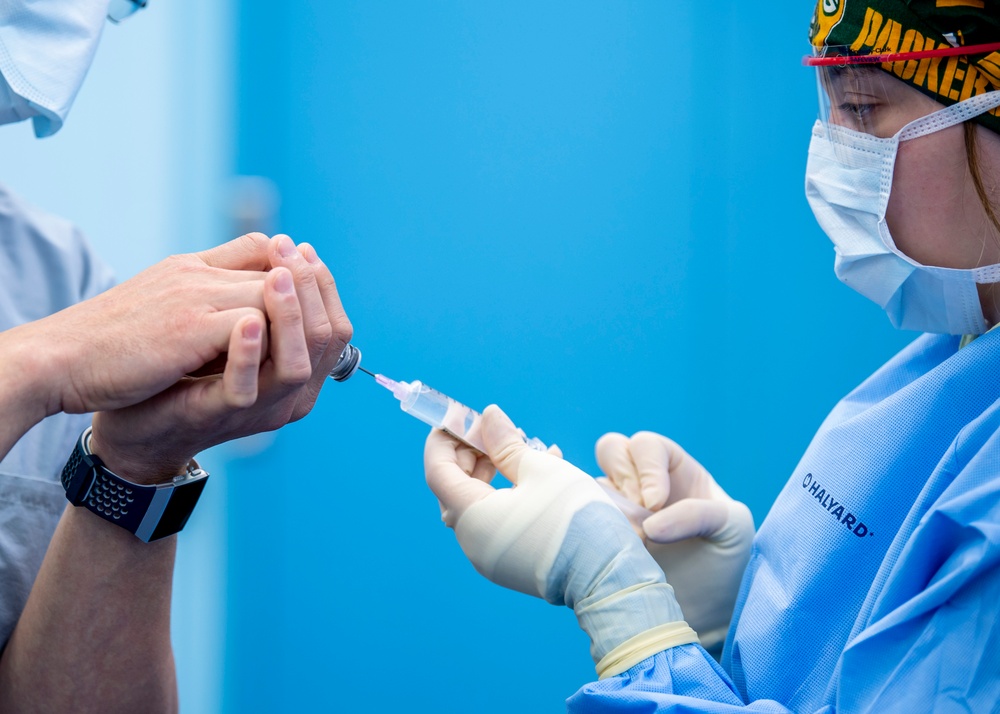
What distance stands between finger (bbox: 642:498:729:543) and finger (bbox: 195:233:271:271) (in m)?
0.64

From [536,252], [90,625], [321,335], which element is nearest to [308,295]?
[321,335]

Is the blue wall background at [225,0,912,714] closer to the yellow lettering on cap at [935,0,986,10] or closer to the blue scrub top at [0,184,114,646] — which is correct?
the blue scrub top at [0,184,114,646]

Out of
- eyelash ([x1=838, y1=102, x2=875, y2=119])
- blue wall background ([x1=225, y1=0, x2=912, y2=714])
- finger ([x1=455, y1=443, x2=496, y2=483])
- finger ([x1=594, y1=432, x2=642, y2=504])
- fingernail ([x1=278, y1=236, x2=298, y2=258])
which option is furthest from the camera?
blue wall background ([x1=225, y1=0, x2=912, y2=714])

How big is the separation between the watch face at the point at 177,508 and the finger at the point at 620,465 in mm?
644

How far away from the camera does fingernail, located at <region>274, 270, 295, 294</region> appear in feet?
2.58

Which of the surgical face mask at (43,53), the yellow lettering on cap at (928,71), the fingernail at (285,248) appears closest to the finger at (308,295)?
the fingernail at (285,248)

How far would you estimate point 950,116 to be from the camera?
2.92 feet

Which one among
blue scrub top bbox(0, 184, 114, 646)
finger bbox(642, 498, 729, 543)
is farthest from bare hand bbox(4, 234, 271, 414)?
finger bbox(642, 498, 729, 543)

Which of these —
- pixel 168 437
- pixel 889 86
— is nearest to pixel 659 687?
pixel 168 437

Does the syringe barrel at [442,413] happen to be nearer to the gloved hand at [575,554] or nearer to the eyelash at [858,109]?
the gloved hand at [575,554]

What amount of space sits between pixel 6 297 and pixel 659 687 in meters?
0.94

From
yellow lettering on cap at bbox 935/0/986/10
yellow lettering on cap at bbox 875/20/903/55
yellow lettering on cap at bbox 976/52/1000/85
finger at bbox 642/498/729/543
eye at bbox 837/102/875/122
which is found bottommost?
finger at bbox 642/498/729/543

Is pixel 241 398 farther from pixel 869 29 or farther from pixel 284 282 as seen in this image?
pixel 869 29

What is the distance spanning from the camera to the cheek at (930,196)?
0.90m
